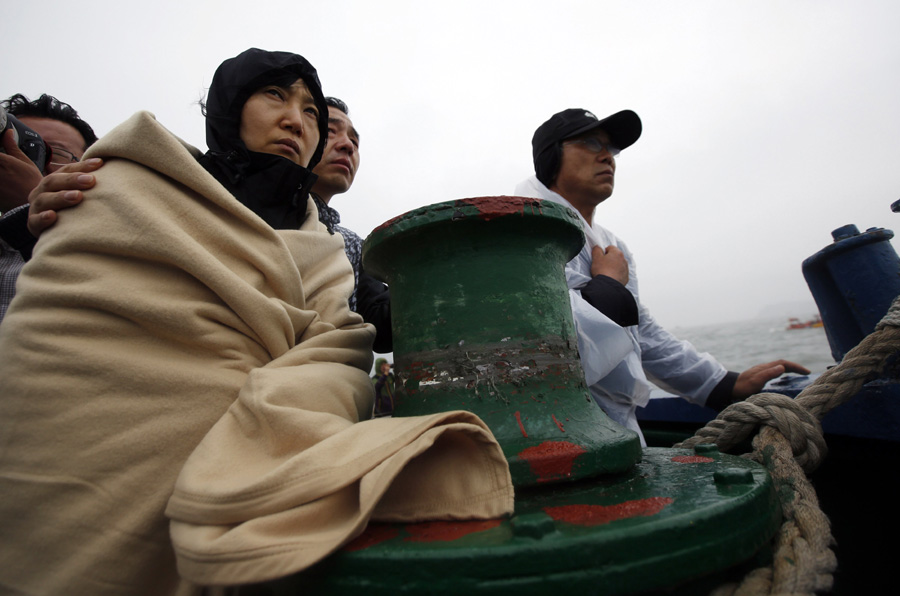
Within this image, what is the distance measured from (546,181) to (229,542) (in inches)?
87.5

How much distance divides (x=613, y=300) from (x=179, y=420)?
1.32 metres

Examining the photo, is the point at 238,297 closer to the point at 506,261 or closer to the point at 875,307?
the point at 506,261

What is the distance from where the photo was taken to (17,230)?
5.15ft

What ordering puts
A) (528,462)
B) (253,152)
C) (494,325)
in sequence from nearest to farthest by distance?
1. (528,462)
2. (494,325)
3. (253,152)

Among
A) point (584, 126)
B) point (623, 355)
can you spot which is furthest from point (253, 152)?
point (584, 126)

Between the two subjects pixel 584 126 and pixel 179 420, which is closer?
pixel 179 420

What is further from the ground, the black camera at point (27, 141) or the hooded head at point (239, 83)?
the hooded head at point (239, 83)

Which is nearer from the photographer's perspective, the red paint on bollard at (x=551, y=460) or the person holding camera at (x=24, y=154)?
the red paint on bollard at (x=551, y=460)

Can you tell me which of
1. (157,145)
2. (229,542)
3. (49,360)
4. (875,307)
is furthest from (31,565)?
(875,307)

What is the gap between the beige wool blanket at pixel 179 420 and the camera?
27.3 inches

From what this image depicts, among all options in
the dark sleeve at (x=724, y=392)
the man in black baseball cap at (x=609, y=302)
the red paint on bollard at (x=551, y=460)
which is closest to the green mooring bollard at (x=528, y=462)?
the red paint on bollard at (x=551, y=460)

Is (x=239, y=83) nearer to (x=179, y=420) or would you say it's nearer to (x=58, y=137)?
(x=179, y=420)

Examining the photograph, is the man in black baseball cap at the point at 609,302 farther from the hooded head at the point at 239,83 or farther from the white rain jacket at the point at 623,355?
the hooded head at the point at 239,83

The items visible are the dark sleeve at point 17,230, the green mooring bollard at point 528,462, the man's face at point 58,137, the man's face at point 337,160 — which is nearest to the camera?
the green mooring bollard at point 528,462
